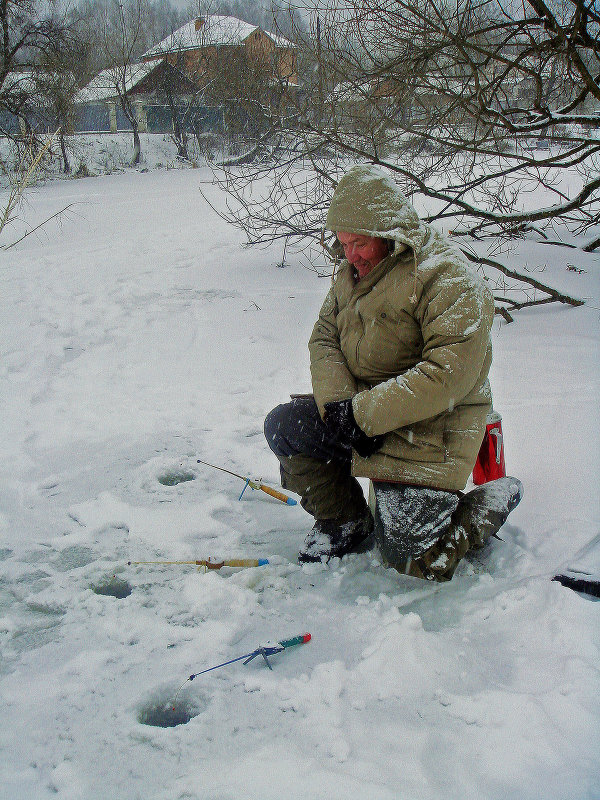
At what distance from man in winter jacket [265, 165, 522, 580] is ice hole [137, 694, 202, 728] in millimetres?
816

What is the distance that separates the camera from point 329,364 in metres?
2.30

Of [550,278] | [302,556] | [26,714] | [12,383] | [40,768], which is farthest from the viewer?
[550,278]

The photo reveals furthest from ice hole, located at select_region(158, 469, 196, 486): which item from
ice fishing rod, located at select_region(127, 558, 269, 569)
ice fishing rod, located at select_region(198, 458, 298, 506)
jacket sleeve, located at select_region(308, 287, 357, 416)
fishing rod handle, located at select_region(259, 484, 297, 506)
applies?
jacket sleeve, located at select_region(308, 287, 357, 416)

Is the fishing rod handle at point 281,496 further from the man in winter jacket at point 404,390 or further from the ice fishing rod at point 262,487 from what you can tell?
the man in winter jacket at point 404,390

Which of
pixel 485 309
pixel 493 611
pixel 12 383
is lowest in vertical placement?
pixel 493 611

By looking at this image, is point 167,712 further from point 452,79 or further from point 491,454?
point 452,79

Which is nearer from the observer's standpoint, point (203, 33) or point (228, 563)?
point (228, 563)

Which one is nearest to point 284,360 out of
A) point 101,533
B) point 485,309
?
point 101,533

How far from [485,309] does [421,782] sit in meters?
1.35

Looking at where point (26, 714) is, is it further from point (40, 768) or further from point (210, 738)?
point (210, 738)

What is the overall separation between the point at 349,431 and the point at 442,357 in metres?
0.41

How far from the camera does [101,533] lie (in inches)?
103

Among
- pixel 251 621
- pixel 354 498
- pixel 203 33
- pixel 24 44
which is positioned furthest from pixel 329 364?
pixel 203 33

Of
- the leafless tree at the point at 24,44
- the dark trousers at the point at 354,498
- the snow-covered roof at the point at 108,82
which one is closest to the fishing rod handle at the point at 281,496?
the dark trousers at the point at 354,498
